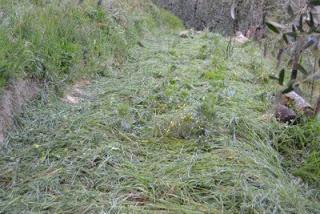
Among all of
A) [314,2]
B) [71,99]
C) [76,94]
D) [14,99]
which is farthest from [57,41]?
[314,2]

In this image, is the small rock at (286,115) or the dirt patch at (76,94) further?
the dirt patch at (76,94)

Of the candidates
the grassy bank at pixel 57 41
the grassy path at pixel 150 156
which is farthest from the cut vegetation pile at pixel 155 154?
the grassy bank at pixel 57 41

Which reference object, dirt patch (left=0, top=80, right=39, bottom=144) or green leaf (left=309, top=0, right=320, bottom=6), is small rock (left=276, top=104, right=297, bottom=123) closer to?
dirt patch (left=0, top=80, right=39, bottom=144)

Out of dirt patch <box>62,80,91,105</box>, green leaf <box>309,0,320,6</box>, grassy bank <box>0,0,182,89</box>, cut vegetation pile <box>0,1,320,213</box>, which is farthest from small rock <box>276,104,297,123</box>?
green leaf <box>309,0,320,6</box>

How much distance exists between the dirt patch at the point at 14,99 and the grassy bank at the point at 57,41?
7cm

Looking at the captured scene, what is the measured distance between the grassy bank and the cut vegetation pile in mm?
293

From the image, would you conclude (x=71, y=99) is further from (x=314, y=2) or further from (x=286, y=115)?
(x=314, y=2)

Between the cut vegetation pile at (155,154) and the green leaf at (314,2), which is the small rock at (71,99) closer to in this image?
the cut vegetation pile at (155,154)

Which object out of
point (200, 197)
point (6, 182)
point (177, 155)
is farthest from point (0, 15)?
point (200, 197)

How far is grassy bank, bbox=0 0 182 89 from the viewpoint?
12.0 ft

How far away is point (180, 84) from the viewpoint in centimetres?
449

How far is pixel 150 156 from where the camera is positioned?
293cm

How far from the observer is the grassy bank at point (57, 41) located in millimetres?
3660

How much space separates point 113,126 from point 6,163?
0.82 metres
